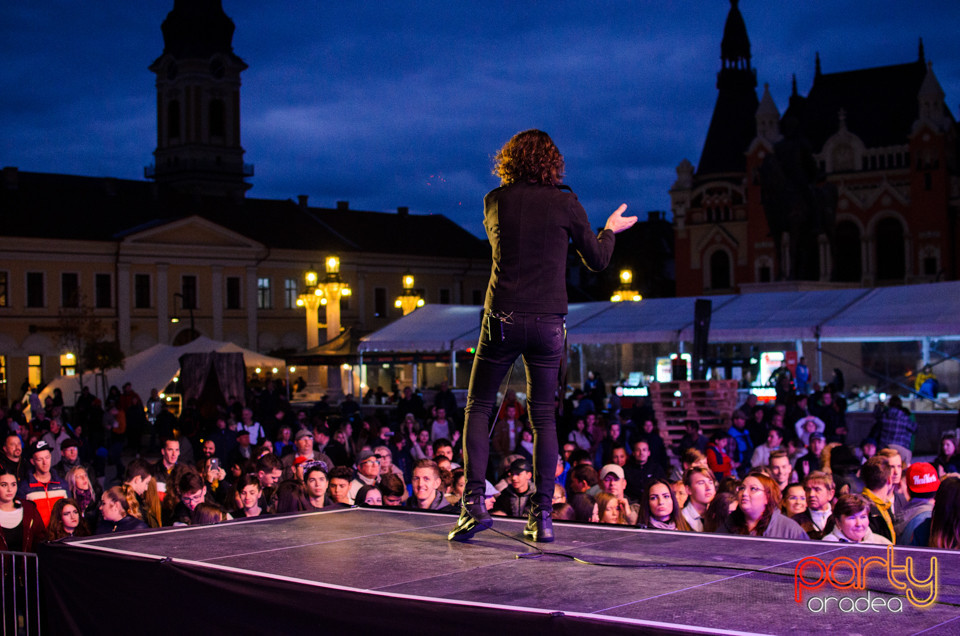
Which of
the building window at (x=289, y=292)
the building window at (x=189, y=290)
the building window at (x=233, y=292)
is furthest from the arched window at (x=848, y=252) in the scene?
the building window at (x=189, y=290)

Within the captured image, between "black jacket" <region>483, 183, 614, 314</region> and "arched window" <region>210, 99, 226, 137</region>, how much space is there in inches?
2906

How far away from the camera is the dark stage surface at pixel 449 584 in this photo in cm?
341

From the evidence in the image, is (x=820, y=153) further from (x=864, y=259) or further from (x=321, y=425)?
(x=321, y=425)

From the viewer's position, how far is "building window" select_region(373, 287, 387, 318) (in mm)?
65000

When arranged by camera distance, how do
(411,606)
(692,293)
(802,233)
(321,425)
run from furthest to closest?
(692,293)
(802,233)
(321,425)
(411,606)

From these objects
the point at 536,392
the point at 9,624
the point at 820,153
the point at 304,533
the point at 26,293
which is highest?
the point at 820,153

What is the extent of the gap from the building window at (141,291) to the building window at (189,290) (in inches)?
70.6

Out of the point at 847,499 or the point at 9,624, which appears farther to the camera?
the point at 847,499

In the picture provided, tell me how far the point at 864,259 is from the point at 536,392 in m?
59.5

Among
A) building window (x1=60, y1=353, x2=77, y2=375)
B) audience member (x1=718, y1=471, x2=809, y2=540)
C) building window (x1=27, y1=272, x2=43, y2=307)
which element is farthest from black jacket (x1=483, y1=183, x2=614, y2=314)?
Result: building window (x1=27, y1=272, x2=43, y2=307)

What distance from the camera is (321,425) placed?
15.1 meters

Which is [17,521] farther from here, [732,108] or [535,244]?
[732,108]

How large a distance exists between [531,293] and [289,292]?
190ft

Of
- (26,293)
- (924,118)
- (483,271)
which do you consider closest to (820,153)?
(924,118)
